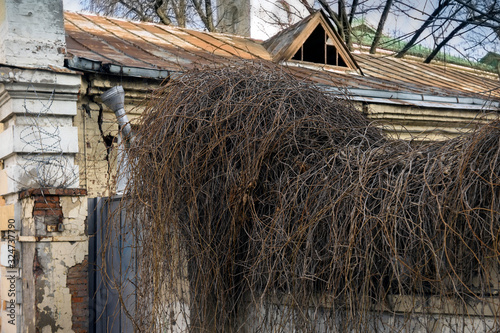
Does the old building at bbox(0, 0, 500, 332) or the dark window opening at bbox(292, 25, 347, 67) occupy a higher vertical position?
the dark window opening at bbox(292, 25, 347, 67)

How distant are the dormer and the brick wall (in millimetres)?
4371

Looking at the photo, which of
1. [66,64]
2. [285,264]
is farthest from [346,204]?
[66,64]

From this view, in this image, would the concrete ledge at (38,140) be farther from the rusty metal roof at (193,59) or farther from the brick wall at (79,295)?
the brick wall at (79,295)

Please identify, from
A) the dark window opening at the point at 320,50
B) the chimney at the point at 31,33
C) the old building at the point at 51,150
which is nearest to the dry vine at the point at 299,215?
the old building at the point at 51,150

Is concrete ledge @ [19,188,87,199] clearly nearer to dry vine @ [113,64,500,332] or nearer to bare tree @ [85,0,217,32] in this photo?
dry vine @ [113,64,500,332]

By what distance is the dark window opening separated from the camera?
356 inches

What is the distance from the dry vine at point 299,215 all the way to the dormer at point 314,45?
5049 millimetres

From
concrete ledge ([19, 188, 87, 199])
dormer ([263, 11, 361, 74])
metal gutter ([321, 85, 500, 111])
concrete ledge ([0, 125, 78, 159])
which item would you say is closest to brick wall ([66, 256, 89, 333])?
concrete ledge ([19, 188, 87, 199])

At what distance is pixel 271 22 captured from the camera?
1145 centimetres

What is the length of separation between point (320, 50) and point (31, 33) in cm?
462

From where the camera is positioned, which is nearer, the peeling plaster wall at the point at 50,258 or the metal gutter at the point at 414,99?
the peeling plaster wall at the point at 50,258

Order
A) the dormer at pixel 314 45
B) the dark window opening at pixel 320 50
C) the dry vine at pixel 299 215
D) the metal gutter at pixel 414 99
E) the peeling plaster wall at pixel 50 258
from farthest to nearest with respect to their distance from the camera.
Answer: the dark window opening at pixel 320 50 < the dormer at pixel 314 45 < the metal gutter at pixel 414 99 < the peeling plaster wall at pixel 50 258 < the dry vine at pixel 299 215

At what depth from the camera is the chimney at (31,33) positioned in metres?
5.79

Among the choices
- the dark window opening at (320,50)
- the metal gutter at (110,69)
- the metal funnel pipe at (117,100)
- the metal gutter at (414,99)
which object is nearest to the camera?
the metal funnel pipe at (117,100)
